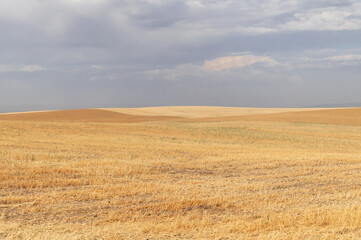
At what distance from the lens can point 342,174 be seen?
1596 cm

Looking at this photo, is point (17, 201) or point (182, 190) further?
point (182, 190)

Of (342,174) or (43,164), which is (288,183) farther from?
(43,164)

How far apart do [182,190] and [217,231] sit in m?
4.63

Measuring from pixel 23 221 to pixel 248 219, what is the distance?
537 cm

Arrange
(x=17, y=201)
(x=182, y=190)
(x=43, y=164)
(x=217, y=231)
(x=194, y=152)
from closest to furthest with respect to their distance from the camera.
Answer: (x=217, y=231) → (x=17, y=201) → (x=182, y=190) → (x=43, y=164) → (x=194, y=152)

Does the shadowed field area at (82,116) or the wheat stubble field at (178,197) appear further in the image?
the shadowed field area at (82,116)

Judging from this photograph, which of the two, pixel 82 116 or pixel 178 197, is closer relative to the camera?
pixel 178 197

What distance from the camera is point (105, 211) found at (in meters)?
9.78

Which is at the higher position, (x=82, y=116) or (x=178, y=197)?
(x=82, y=116)

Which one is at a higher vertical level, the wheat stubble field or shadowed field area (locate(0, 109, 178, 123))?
shadowed field area (locate(0, 109, 178, 123))

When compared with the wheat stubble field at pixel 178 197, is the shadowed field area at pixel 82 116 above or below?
above

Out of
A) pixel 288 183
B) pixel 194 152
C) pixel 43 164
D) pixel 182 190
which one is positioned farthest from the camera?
pixel 194 152

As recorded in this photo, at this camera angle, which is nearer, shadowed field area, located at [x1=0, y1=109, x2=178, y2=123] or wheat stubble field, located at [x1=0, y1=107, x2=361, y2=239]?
wheat stubble field, located at [x1=0, y1=107, x2=361, y2=239]

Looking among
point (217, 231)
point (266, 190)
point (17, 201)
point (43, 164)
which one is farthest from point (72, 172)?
point (217, 231)
